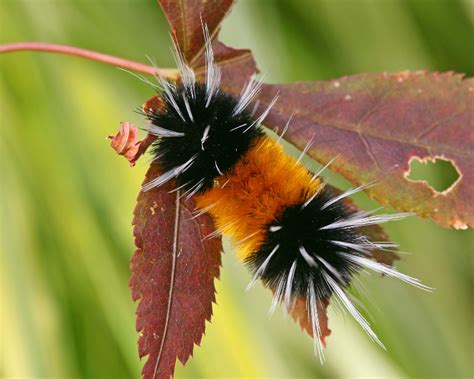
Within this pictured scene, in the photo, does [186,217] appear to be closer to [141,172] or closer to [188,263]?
[188,263]

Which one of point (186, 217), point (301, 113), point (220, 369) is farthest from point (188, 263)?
point (220, 369)

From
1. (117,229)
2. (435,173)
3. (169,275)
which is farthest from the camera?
(435,173)

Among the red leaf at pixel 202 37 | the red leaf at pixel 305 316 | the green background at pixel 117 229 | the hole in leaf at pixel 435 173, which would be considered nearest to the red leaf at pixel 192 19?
the red leaf at pixel 202 37

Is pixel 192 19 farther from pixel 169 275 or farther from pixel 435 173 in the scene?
pixel 435 173

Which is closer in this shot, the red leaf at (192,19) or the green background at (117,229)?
the red leaf at (192,19)

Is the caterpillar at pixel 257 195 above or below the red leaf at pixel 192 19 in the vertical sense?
below

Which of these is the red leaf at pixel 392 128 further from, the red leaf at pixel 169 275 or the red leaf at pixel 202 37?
the red leaf at pixel 169 275

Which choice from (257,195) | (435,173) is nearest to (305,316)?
(257,195)
